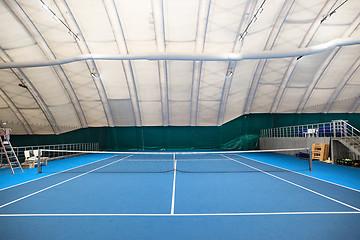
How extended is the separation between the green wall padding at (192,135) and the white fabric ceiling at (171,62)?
2.86 feet

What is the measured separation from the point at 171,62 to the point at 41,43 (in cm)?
1057

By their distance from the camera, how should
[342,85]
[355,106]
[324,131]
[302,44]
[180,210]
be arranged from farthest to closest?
[355,106]
[342,85]
[302,44]
[324,131]
[180,210]

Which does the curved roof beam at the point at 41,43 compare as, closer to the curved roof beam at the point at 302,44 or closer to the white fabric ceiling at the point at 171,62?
the white fabric ceiling at the point at 171,62

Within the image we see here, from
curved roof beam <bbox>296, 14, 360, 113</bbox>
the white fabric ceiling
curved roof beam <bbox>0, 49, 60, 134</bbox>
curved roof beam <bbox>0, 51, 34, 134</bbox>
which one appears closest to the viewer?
the white fabric ceiling

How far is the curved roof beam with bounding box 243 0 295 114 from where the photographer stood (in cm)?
1517

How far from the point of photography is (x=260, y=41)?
1775 cm

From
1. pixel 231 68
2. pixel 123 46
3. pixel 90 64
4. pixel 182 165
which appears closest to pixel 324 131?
pixel 231 68

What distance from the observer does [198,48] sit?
17328 mm

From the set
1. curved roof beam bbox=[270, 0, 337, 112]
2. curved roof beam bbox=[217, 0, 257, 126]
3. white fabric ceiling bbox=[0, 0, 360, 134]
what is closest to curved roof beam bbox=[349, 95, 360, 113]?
white fabric ceiling bbox=[0, 0, 360, 134]

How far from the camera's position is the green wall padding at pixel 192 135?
25.3 meters

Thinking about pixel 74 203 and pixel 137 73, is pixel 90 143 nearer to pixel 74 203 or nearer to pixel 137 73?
pixel 137 73

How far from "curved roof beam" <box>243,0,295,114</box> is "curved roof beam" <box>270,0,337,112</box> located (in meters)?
2.55

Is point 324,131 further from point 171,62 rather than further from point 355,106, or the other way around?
point 355,106

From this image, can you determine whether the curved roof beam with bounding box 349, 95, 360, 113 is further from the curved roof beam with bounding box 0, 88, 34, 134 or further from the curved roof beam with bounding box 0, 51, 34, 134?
the curved roof beam with bounding box 0, 88, 34, 134
